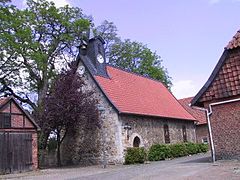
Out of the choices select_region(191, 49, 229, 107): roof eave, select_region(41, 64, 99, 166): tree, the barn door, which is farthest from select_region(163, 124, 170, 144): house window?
select_region(191, 49, 229, 107): roof eave

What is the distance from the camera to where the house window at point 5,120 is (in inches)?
814

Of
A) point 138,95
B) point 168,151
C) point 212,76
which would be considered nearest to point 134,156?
point 168,151

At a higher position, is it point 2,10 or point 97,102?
point 2,10

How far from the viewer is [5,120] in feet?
68.5

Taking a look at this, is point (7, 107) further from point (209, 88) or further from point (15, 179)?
point (209, 88)

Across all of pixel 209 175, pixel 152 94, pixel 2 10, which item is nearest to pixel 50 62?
pixel 2 10

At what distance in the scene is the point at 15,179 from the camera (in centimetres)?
1664

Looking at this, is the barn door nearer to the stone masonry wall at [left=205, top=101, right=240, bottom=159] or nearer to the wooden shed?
the wooden shed

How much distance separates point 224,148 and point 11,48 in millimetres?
20505

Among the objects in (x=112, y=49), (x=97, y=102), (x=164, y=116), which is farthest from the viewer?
(x=112, y=49)

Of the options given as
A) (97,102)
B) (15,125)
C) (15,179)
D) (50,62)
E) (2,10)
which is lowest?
(15,179)

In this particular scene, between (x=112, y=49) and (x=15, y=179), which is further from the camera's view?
(x=112, y=49)

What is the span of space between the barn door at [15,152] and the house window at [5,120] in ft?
1.81

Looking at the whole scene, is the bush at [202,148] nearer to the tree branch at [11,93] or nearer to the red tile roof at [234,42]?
the tree branch at [11,93]
